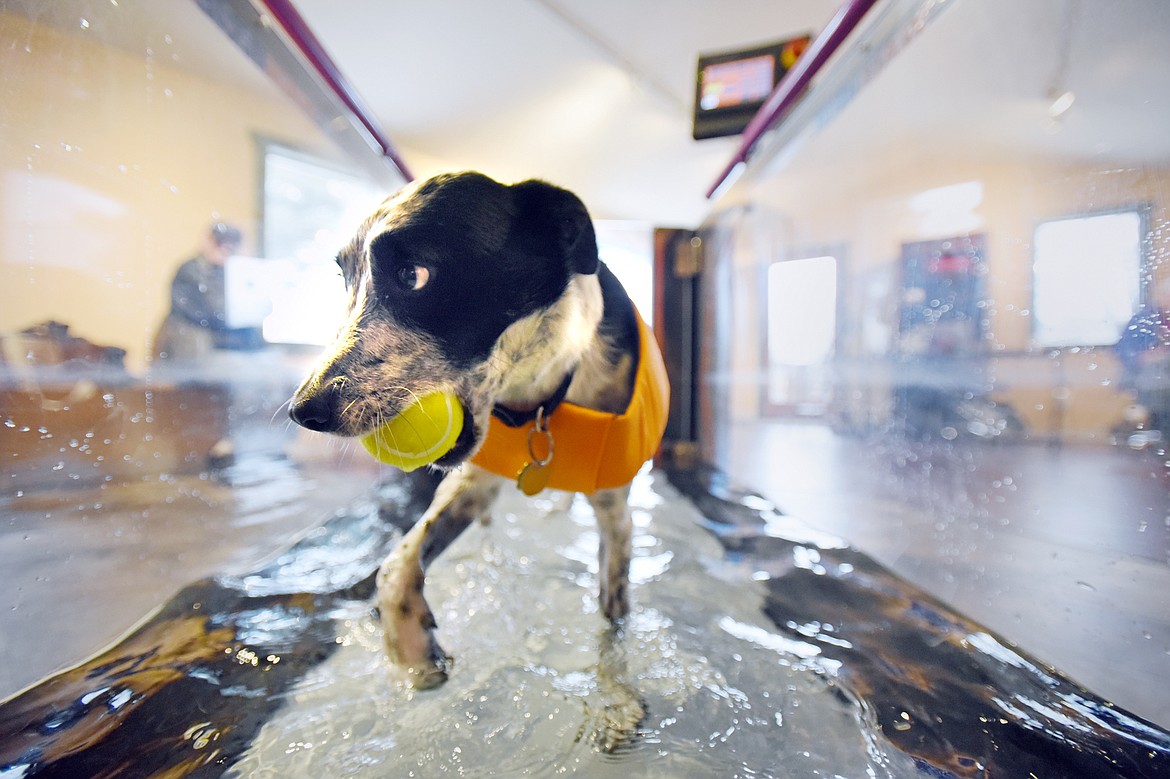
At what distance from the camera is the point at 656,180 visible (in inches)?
159

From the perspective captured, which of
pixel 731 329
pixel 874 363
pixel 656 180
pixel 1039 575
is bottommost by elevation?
pixel 1039 575

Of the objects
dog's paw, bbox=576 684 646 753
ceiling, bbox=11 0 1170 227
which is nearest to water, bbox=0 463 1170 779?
dog's paw, bbox=576 684 646 753

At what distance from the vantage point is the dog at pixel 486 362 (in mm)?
803

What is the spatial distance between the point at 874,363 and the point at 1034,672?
0.99m

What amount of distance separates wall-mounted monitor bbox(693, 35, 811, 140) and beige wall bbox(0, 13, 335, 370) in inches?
74.7

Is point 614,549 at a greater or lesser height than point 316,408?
lesser

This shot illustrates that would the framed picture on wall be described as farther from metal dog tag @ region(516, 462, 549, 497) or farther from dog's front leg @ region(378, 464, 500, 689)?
dog's front leg @ region(378, 464, 500, 689)

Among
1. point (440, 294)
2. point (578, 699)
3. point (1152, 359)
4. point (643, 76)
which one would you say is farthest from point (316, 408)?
point (643, 76)

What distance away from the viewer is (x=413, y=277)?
0.83 meters

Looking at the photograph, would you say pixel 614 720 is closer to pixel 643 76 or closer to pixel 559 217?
pixel 559 217

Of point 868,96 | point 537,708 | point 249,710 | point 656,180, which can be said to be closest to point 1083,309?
point 868,96

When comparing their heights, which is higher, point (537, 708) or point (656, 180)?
point (656, 180)

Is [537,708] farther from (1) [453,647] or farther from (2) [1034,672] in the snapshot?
(2) [1034,672]

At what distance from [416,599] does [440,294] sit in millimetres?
572
